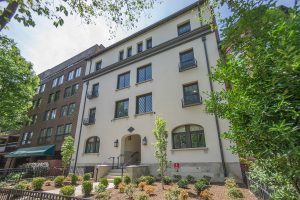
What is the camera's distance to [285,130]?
7.04 feet

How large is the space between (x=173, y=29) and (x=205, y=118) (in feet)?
32.6

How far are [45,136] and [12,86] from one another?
395 inches

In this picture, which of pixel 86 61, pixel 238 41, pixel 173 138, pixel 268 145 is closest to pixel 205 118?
pixel 173 138

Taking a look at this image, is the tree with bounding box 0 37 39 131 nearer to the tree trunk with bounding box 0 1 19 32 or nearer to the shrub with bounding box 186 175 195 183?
the tree trunk with bounding box 0 1 19 32

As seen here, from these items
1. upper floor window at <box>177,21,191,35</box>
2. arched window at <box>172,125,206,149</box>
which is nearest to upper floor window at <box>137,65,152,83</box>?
upper floor window at <box>177,21,191,35</box>

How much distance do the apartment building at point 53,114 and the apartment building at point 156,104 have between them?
4185mm

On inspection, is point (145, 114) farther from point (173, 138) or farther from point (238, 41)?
point (238, 41)

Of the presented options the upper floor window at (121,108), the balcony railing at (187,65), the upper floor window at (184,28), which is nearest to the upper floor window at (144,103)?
the upper floor window at (121,108)

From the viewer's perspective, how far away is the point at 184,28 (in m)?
17.2

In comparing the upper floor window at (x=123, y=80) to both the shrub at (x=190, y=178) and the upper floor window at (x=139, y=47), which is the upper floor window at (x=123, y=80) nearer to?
the upper floor window at (x=139, y=47)

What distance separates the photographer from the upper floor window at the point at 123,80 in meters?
19.2

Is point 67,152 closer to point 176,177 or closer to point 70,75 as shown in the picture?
point 176,177

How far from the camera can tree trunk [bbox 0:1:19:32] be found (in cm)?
530

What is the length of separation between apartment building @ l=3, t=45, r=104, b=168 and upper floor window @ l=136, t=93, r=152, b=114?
33.9 feet
